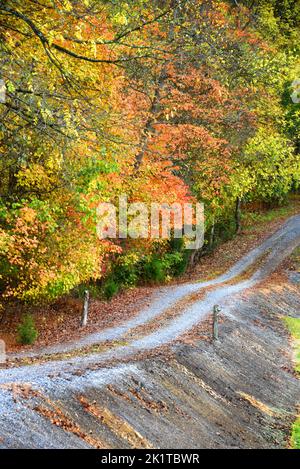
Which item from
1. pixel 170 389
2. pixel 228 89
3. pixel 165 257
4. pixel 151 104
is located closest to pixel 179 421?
pixel 170 389

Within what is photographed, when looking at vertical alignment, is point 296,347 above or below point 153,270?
below

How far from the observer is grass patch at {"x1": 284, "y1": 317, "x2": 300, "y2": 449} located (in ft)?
48.2

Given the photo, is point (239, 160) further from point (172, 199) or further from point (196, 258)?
point (172, 199)

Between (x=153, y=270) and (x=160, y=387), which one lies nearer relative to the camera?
(x=160, y=387)

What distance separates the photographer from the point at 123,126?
1972cm

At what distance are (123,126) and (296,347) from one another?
35.5 ft

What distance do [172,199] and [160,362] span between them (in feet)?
43.5

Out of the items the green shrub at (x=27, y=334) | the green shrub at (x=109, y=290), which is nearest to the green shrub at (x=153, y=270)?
the green shrub at (x=109, y=290)

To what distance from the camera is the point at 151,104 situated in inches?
1126

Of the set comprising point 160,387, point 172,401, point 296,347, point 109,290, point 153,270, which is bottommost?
point 296,347

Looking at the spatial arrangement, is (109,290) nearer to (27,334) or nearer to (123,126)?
(27,334)

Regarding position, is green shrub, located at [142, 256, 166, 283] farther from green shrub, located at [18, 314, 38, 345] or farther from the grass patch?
green shrub, located at [18, 314, 38, 345]

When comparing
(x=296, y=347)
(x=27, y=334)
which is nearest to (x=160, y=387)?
(x=27, y=334)
